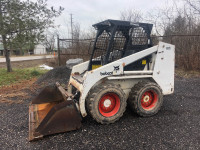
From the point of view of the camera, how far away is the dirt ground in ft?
8.31

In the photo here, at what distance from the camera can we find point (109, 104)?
320 centimetres

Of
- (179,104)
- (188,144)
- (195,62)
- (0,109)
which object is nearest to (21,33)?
(0,109)

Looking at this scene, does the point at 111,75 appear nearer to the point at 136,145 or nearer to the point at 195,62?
the point at 136,145

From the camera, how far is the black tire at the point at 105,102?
2.93 metres

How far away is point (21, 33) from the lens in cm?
802

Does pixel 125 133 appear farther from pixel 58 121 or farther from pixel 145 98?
pixel 58 121

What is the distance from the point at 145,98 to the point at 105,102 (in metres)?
0.94

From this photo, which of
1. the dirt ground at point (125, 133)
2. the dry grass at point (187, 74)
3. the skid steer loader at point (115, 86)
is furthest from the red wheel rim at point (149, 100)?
the dry grass at point (187, 74)

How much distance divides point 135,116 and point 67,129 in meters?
1.50

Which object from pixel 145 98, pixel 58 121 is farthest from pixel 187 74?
pixel 58 121

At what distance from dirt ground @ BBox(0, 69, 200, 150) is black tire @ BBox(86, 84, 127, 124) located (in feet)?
0.57

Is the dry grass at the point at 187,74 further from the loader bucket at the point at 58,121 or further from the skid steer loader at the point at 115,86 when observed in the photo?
the loader bucket at the point at 58,121

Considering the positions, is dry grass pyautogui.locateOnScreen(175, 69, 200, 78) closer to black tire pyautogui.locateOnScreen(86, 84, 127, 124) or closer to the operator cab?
the operator cab

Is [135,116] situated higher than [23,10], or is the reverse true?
[23,10]
